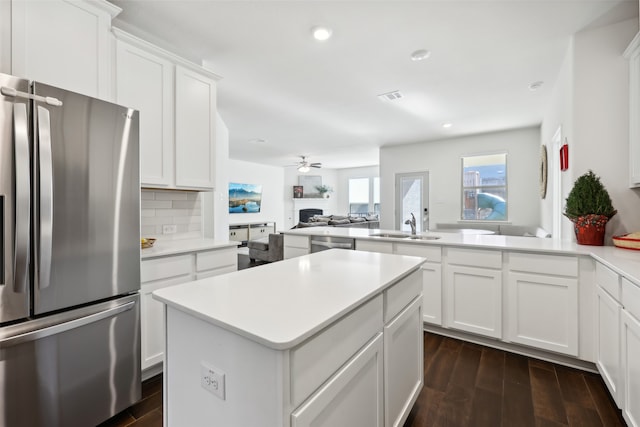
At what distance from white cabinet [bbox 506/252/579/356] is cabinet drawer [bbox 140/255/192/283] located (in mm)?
2598

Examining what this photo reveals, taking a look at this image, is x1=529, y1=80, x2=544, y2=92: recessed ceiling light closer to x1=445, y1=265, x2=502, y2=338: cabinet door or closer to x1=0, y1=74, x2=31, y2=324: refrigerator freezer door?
x1=445, y1=265, x2=502, y2=338: cabinet door

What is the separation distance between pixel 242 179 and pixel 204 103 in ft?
20.6

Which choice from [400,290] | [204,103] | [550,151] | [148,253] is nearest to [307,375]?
[400,290]

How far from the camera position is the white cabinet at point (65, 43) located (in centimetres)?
156

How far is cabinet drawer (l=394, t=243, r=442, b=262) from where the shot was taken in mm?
2711

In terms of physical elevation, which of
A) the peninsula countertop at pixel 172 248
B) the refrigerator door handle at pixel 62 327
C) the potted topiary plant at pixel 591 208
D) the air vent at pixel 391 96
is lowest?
the refrigerator door handle at pixel 62 327

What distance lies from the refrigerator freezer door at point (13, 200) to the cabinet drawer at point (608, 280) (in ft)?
9.75

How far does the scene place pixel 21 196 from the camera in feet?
4.09

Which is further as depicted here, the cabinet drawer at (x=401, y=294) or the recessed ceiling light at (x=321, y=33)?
the recessed ceiling light at (x=321, y=33)

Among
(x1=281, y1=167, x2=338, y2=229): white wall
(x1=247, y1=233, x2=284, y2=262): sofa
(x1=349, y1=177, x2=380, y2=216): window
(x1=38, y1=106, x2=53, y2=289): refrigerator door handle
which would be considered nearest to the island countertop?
(x1=38, y1=106, x2=53, y2=289): refrigerator door handle

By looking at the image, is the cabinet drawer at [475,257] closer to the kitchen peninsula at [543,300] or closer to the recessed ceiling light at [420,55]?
the kitchen peninsula at [543,300]

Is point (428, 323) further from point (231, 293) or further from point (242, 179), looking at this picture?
point (242, 179)

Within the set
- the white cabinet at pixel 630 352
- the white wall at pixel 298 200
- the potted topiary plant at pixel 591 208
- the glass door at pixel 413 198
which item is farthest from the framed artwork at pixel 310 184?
the white cabinet at pixel 630 352

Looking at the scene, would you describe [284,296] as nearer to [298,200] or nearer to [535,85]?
[535,85]
